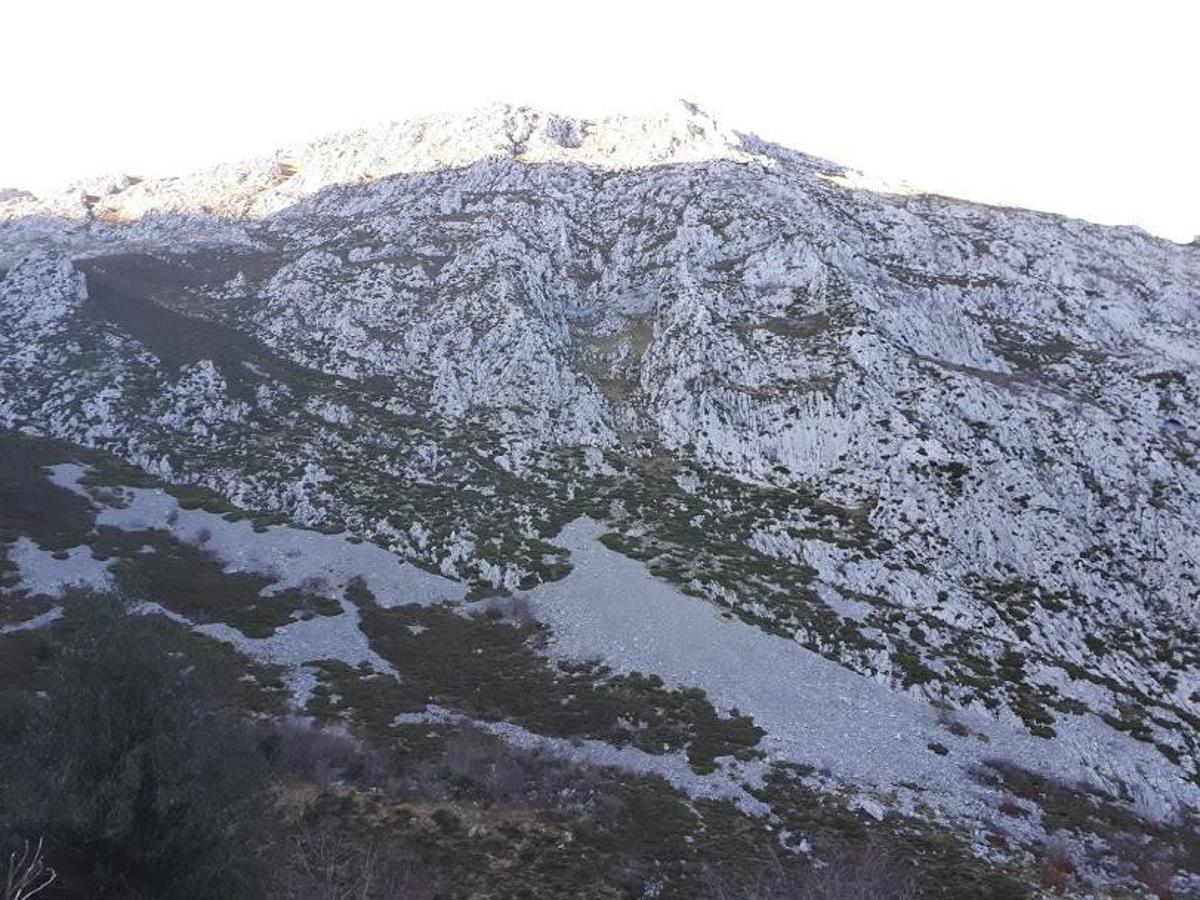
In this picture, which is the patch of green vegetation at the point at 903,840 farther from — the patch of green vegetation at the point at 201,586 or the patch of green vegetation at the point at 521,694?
the patch of green vegetation at the point at 201,586

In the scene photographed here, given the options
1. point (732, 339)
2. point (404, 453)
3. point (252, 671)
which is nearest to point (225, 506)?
point (404, 453)

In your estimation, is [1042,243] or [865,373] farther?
[1042,243]

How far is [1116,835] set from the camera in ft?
96.2

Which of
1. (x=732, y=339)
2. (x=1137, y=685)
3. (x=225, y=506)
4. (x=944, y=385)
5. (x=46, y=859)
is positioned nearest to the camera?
(x=46, y=859)

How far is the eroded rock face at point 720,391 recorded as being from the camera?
48.3 m

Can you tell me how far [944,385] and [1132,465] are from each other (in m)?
15.3

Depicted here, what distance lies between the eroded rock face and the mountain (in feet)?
1.17

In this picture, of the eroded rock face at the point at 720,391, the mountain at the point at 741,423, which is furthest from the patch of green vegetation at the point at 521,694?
the eroded rock face at the point at 720,391

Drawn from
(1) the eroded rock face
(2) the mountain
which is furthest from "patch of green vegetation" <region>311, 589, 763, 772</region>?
(1) the eroded rock face

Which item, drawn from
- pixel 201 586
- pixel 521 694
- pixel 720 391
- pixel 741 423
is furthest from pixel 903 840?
pixel 720 391

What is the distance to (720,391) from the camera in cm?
6919

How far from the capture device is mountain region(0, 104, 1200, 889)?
129 feet

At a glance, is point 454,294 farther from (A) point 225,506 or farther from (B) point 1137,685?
(B) point 1137,685

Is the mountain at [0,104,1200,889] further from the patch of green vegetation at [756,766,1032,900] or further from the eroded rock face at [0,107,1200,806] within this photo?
the patch of green vegetation at [756,766,1032,900]
